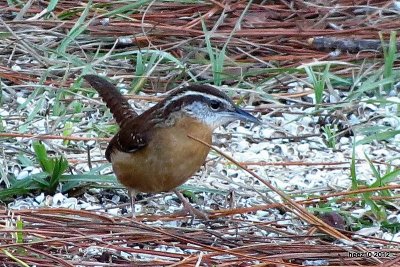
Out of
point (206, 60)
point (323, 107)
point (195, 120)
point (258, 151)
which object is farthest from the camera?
point (206, 60)

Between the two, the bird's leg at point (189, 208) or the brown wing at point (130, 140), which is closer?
the bird's leg at point (189, 208)

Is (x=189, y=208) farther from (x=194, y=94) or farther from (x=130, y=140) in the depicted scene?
(x=194, y=94)

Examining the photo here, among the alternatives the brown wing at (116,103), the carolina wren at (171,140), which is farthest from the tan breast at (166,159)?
the brown wing at (116,103)

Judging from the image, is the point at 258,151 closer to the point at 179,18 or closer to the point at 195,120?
the point at 195,120

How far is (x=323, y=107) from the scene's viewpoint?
23.4ft

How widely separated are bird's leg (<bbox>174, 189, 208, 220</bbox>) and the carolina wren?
0.12 ft

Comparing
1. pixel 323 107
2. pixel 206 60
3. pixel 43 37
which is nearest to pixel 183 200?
pixel 323 107

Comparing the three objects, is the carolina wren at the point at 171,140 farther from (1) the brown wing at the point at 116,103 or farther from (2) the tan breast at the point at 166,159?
(1) the brown wing at the point at 116,103

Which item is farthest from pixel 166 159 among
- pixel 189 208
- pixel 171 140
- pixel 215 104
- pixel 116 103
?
pixel 116 103

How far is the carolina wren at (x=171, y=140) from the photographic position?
559cm

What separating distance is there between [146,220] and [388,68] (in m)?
2.46

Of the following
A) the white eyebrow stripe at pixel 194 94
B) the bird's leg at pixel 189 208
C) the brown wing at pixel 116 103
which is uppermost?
the white eyebrow stripe at pixel 194 94

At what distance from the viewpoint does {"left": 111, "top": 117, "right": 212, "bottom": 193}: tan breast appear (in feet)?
18.3

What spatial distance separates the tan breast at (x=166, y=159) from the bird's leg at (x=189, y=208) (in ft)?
0.51
